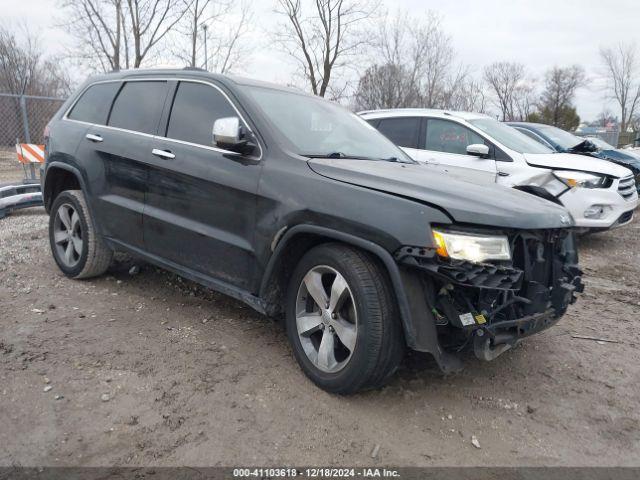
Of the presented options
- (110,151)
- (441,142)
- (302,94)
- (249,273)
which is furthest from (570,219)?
(441,142)

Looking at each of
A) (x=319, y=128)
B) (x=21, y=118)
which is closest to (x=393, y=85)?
(x=21, y=118)

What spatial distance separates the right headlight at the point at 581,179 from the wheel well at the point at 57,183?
5.57 metres

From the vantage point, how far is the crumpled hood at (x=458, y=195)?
A: 2516 millimetres

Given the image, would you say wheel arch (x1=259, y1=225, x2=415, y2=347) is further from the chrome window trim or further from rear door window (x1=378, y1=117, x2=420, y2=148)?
rear door window (x1=378, y1=117, x2=420, y2=148)

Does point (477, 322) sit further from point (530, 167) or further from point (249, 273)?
point (530, 167)

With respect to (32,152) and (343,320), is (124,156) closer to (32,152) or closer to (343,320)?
(343,320)

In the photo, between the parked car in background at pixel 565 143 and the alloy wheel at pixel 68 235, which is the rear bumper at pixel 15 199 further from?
the parked car in background at pixel 565 143

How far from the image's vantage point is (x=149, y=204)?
3766mm

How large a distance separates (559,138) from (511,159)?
4294mm

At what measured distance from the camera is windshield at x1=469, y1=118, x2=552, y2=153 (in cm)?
684

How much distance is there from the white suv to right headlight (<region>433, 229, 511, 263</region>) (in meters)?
3.85

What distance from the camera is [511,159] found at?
660 cm

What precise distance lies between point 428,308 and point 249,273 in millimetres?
1184

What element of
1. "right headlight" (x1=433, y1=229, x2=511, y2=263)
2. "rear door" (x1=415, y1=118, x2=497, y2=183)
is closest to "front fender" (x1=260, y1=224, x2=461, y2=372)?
"right headlight" (x1=433, y1=229, x2=511, y2=263)
